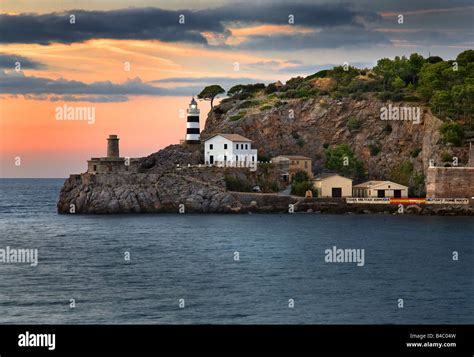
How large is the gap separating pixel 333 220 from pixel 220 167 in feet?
50.1

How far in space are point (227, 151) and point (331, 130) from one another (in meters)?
14.8

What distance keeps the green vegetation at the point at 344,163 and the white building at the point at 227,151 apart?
7977 millimetres

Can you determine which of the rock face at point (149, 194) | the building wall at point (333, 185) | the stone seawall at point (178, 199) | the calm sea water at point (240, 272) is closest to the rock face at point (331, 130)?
the building wall at point (333, 185)

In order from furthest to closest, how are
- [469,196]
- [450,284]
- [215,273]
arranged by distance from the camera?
1. [469,196]
2. [215,273]
3. [450,284]

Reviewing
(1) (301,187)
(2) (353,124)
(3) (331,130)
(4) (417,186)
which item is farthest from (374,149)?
(1) (301,187)

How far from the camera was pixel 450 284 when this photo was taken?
1785 inches

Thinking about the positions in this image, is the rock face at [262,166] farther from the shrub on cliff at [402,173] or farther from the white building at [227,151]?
the white building at [227,151]

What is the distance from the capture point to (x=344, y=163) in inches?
3696

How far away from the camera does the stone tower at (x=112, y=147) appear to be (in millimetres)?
89438

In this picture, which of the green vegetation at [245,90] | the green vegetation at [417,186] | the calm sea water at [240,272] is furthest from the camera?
the green vegetation at [245,90]

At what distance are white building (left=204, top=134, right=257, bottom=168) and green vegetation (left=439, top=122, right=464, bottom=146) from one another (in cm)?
1844
